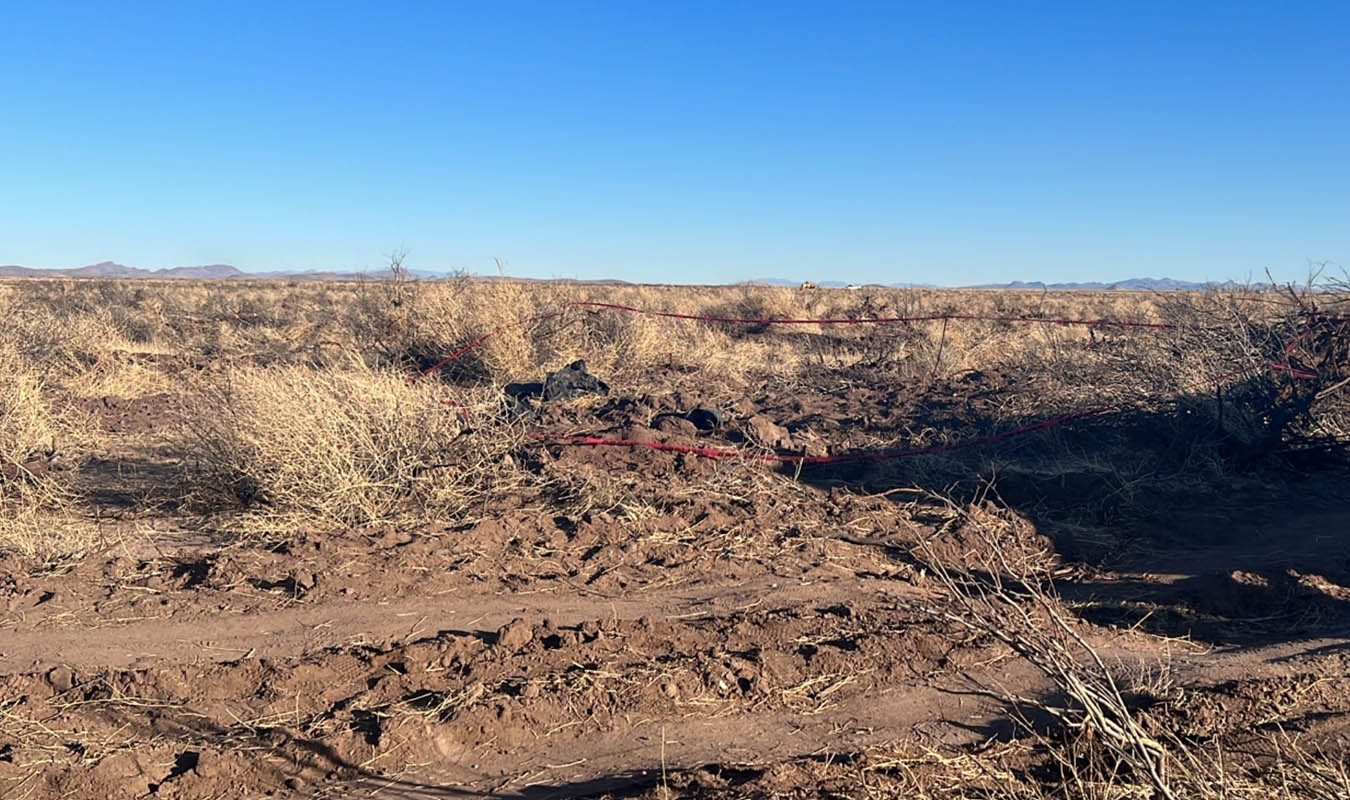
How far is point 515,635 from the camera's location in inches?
196

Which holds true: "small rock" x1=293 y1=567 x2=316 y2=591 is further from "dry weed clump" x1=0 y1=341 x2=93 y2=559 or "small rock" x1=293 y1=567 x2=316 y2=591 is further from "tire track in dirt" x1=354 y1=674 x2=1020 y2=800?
"tire track in dirt" x1=354 y1=674 x2=1020 y2=800

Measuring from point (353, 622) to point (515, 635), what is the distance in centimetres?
94

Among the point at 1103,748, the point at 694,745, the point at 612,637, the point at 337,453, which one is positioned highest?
the point at 337,453

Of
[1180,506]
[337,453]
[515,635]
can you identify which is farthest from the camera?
[1180,506]

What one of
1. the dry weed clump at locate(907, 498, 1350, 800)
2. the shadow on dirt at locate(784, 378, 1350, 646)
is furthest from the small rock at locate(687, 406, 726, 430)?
the dry weed clump at locate(907, 498, 1350, 800)

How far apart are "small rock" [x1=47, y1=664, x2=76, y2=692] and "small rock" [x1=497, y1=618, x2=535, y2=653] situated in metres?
1.82

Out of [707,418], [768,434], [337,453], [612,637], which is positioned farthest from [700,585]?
[707,418]

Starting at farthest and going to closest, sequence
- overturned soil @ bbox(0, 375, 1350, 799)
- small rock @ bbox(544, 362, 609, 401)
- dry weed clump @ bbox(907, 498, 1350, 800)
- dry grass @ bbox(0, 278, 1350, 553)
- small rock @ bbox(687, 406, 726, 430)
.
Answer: small rock @ bbox(544, 362, 609, 401)
small rock @ bbox(687, 406, 726, 430)
dry grass @ bbox(0, 278, 1350, 553)
overturned soil @ bbox(0, 375, 1350, 799)
dry weed clump @ bbox(907, 498, 1350, 800)

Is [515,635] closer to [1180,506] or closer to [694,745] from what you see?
[694,745]

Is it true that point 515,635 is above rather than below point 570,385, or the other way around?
below

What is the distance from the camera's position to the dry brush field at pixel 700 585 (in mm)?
3824

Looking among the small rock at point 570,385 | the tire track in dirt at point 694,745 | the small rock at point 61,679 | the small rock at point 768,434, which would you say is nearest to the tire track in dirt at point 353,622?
the small rock at point 61,679

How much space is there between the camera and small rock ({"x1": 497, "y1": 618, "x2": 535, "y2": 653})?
16.1 feet

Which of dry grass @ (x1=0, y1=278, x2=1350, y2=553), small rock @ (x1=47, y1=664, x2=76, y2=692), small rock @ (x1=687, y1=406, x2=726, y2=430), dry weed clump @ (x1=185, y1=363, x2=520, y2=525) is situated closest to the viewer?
small rock @ (x1=47, y1=664, x2=76, y2=692)
